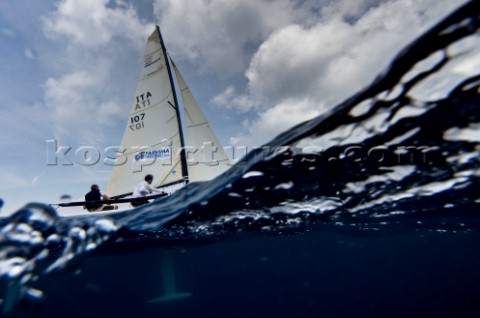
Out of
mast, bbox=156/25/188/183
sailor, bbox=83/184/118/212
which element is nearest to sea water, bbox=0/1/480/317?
sailor, bbox=83/184/118/212

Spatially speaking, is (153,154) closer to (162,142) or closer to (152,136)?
(162,142)

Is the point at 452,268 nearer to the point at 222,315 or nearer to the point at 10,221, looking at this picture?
the point at 222,315

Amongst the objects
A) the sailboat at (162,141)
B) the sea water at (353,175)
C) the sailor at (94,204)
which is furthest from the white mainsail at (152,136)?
the sea water at (353,175)

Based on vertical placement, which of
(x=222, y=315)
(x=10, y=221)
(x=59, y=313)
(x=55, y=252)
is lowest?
(x=222, y=315)

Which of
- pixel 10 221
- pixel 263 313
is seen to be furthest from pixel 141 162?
pixel 263 313

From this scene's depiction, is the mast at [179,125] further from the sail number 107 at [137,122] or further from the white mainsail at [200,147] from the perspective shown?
the sail number 107 at [137,122]

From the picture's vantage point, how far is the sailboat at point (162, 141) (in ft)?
53.7

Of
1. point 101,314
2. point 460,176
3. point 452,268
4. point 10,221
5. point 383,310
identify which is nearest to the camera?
point 10,221

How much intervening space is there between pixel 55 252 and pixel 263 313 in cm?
7581

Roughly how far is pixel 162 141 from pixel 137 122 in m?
2.32

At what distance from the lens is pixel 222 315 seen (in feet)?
287

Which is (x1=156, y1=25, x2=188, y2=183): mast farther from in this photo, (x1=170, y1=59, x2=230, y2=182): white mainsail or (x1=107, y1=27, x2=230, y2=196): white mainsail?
(x1=170, y1=59, x2=230, y2=182): white mainsail

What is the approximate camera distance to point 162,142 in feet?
55.3

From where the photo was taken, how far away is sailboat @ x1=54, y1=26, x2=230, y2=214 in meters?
16.4
